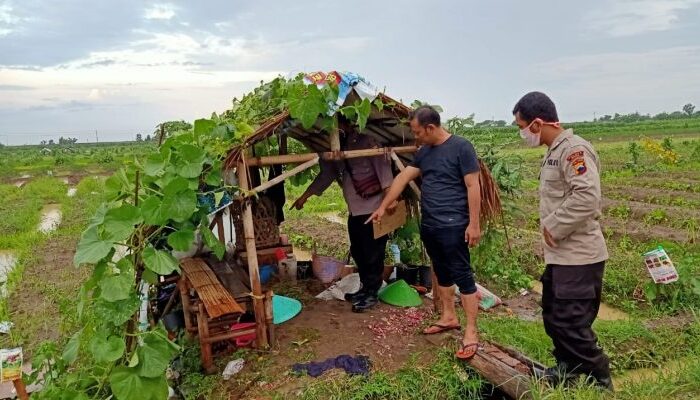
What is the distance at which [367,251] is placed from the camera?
525 cm

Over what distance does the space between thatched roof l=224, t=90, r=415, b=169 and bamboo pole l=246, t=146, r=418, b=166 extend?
0.17 m

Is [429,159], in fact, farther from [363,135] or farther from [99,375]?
[99,375]

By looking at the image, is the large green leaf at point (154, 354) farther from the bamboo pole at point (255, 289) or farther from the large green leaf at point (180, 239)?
the bamboo pole at point (255, 289)

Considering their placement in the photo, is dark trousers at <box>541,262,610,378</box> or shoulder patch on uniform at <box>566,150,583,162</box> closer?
shoulder patch on uniform at <box>566,150,583,162</box>

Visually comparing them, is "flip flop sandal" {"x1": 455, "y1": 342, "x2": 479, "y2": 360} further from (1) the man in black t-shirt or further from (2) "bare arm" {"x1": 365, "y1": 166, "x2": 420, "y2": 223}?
(2) "bare arm" {"x1": 365, "y1": 166, "x2": 420, "y2": 223}

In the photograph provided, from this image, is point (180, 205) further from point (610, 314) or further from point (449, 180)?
point (610, 314)

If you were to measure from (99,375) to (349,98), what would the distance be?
2880 mm

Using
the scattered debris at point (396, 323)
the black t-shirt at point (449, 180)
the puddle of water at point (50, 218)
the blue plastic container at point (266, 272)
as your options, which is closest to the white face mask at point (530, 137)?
the black t-shirt at point (449, 180)

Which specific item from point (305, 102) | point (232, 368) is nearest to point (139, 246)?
point (232, 368)

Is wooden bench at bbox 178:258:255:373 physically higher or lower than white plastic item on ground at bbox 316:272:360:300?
higher

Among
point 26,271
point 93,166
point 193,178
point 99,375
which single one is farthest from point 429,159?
point 93,166

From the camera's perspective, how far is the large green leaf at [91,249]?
128 inches

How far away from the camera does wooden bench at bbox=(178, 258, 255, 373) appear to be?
4074 millimetres

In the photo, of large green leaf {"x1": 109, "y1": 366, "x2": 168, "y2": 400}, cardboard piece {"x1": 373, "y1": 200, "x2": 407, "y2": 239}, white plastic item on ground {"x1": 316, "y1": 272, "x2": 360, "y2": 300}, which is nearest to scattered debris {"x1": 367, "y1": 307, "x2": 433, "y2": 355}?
white plastic item on ground {"x1": 316, "y1": 272, "x2": 360, "y2": 300}
